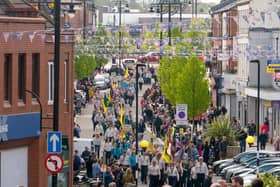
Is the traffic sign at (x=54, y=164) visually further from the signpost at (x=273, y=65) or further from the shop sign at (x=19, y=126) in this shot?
the signpost at (x=273, y=65)

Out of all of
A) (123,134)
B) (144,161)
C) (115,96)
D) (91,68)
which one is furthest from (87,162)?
(91,68)

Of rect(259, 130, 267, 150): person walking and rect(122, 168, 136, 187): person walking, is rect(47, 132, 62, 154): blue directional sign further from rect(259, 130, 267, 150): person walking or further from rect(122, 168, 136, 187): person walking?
rect(259, 130, 267, 150): person walking

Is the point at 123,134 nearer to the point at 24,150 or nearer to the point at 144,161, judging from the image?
the point at 144,161

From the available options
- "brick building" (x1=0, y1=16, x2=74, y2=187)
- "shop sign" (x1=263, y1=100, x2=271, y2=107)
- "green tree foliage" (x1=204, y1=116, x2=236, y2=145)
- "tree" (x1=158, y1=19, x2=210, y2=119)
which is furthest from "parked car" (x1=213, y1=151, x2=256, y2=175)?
"tree" (x1=158, y1=19, x2=210, y2=119)

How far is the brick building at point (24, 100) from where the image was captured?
35562 millimetres

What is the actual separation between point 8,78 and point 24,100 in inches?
→ 48.4

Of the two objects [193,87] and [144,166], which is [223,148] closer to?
[144,166]

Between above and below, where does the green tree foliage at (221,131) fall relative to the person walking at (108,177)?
above

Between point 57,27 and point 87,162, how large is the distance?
652 inches

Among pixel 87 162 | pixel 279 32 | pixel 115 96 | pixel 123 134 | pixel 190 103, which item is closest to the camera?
pixel 87 162

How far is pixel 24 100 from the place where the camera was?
121ft

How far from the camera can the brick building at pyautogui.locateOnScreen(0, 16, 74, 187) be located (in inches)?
1400

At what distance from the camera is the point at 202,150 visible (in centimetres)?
5059

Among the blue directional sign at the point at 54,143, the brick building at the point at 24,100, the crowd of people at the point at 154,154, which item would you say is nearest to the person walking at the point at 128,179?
the crowd of people at the point at 154,154
